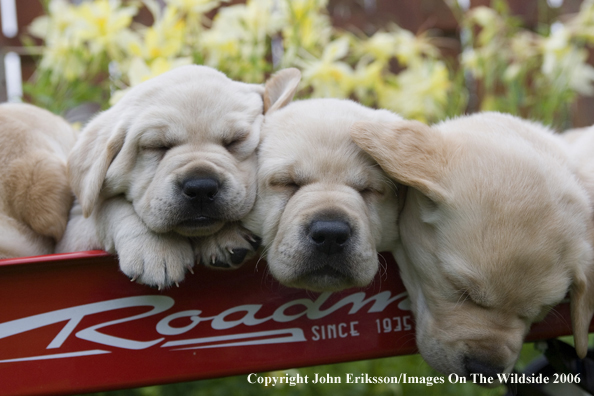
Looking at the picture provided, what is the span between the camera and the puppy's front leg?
6.49ft

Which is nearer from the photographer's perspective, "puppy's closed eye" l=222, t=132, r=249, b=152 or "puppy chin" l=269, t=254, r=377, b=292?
"puppy chin" l=269, t=254, r=377, b=292

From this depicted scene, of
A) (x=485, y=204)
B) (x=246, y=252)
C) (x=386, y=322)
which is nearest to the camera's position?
(x=485, y=204)

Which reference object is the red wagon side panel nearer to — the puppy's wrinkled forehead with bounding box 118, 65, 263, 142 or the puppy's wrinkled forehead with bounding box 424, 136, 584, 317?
the puppy's wrinkled forehead with bounding box 424, 136, 584, 317

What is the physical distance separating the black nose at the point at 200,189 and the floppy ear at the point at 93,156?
1.24 ft

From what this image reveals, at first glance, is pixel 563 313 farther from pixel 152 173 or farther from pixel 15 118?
pixel 15 118

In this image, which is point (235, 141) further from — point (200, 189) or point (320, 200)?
point (320, 200)

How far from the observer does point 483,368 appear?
1997 mm

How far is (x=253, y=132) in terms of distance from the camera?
7.70 feet

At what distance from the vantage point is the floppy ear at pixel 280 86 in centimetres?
254

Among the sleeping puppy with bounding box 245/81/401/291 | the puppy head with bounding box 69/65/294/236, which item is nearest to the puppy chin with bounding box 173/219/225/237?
the puppy head with bounding box 69/65/294/236

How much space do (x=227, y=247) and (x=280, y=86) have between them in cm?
97

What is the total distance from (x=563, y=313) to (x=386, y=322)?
0.77 meters

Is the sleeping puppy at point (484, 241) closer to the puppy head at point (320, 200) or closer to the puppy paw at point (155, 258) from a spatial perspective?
the puppy head at point (320, 200)

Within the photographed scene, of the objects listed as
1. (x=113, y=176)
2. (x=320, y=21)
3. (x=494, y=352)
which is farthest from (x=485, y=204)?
(x=320, y=21)
